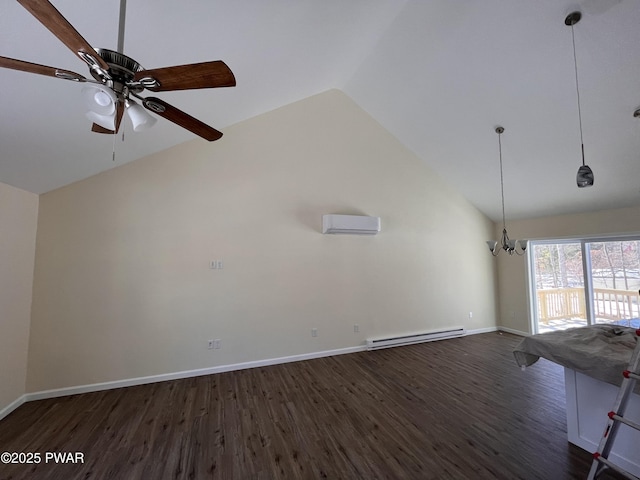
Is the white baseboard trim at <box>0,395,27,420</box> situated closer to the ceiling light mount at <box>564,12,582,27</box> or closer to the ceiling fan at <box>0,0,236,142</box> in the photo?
the ceiling fan at <box>0,0,236,142</box>

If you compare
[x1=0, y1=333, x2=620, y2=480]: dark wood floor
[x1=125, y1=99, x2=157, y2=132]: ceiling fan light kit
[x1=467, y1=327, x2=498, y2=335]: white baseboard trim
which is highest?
[x1=125, y1=99, x2=157, y2=132]: ceiling fan light kit

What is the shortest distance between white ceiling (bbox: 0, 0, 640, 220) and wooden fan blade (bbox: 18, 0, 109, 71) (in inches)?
21.0

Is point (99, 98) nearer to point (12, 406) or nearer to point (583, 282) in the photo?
point (12, 406)

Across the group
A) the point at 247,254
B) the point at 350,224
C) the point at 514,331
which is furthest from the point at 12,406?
the point at 514,331

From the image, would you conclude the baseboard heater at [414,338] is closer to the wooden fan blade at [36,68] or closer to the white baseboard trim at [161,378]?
the white baseboard trim at [161,378]

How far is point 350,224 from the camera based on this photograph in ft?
12.8

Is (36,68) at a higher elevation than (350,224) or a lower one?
higher

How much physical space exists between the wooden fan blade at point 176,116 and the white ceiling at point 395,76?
0.60 metres

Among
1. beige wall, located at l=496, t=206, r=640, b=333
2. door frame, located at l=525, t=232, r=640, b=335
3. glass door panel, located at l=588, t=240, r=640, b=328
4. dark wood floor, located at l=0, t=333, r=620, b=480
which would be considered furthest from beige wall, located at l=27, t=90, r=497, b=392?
glass door panel, located at l=588, t=240, r=640, b=328

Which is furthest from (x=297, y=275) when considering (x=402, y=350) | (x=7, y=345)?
(x=7, y=345)

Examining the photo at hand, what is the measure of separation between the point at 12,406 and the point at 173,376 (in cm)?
139

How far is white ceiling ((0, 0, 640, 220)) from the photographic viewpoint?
1597mm

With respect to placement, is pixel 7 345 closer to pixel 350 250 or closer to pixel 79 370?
pixel 79 370

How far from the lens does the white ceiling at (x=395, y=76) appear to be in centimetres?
160
